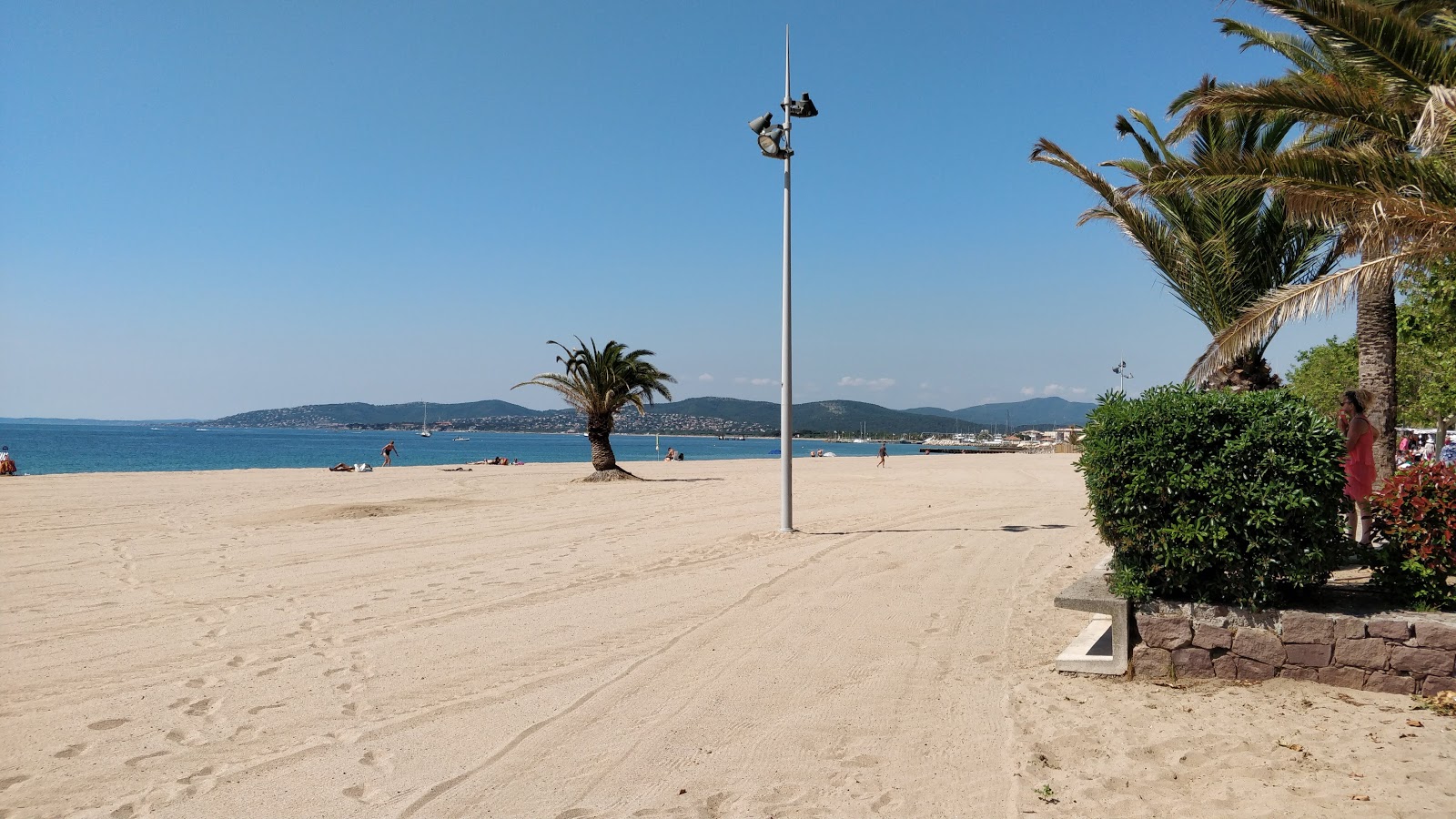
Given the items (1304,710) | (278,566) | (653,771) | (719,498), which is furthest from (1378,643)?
(719,498)

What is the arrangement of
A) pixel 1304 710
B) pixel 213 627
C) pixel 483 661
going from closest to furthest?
1. pixel 1304 710
2. pixel 483 661
3. pixel 213 627

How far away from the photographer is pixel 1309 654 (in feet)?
15.2

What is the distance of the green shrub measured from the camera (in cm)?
462

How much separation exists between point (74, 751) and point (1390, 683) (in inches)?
285

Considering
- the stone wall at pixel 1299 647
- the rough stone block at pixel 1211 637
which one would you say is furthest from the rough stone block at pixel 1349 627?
the rough stone block at pixel 1211 637

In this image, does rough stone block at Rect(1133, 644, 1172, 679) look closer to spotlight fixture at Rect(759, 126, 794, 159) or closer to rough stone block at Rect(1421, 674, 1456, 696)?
rough stone block at Rect(1421, 674, 1456, 696)

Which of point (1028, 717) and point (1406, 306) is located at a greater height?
point (1406, 306)

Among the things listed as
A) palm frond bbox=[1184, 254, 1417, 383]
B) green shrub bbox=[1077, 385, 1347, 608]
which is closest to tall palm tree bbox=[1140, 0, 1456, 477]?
palm frond bbox=[1184, 254, 1417, 383]

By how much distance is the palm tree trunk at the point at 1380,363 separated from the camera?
8.44 m

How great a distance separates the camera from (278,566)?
9141 millimetres

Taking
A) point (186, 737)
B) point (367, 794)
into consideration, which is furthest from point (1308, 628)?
point (186, 737)

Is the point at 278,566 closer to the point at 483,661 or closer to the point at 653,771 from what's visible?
the point at 483,661

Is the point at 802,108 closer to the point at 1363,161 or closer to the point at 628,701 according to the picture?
the point at 1363,161

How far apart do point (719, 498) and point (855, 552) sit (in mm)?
8149
